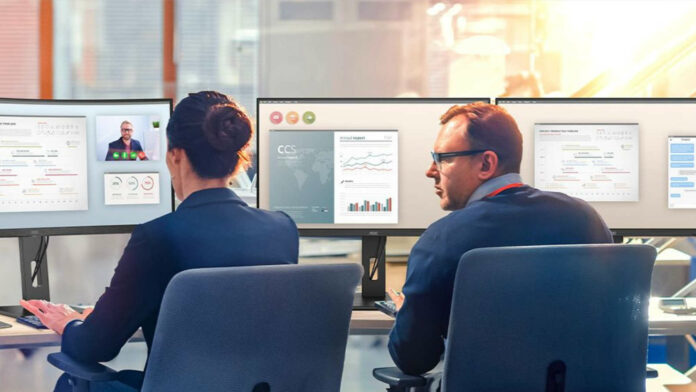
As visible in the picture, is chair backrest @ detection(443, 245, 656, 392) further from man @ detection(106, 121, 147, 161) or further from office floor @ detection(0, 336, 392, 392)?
office floor @ detection(0, 336, 392, 392)

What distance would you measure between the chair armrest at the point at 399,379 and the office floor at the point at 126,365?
1646mm

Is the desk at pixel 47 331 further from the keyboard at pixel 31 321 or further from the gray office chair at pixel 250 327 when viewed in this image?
the gray office chair at pixel 250 327

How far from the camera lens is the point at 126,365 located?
12.1 ft

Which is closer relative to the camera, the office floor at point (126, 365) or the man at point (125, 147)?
the man at point (125, 147)

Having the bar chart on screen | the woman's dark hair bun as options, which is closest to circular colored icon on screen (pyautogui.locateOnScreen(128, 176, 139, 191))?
the bar chart on screen

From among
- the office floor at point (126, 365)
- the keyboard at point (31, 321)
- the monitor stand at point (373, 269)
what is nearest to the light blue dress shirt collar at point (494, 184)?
the monitor stand at point (373, 269)

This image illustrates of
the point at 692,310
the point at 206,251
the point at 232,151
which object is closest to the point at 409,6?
the point at 692,310

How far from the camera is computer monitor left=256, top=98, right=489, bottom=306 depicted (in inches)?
114

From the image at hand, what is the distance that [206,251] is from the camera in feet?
5.83

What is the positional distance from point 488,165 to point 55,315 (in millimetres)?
1201

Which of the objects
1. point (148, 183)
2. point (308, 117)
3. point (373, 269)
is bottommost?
point (373, 269)

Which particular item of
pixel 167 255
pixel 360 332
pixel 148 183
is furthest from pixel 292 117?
pixel 167 255

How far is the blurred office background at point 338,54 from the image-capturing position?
12.4 ft

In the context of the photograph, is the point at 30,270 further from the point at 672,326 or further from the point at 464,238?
the point at 672,326
